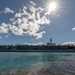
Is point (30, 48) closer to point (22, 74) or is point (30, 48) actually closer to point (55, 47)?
point (55, 47)

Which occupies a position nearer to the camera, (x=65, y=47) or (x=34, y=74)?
(x=34, y=74)

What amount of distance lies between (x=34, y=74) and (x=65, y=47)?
16519 centimetres

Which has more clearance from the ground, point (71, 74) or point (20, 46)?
point (20, 46)

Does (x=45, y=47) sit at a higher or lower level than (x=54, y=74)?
higher

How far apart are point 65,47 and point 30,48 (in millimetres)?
35613

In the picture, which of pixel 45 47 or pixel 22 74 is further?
pixel 45 47

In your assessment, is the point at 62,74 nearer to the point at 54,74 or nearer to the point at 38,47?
the point at 54,74

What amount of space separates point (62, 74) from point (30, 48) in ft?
531

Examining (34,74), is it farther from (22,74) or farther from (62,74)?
(62,74)

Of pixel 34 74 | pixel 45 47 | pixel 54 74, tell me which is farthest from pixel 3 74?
pixel 45 47

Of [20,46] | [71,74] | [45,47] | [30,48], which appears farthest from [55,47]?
[71,74]

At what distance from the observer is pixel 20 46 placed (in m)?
184

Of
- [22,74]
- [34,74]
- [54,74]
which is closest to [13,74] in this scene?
[22,74]

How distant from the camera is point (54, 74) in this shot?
1761cm
